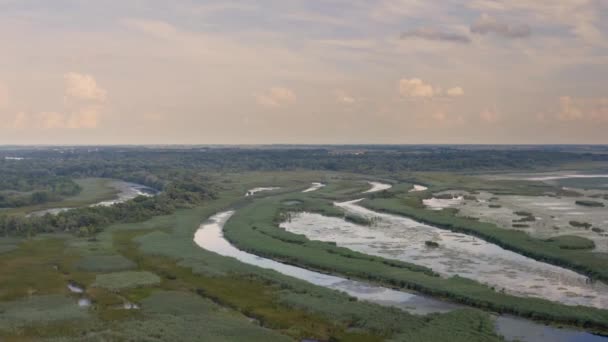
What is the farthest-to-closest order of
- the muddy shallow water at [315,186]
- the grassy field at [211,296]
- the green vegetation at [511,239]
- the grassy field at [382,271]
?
the muddy shallow water at [315,186] → the green vegetation at [511,239] → the grassy field at [382,271] → the grassy field at [211,296]

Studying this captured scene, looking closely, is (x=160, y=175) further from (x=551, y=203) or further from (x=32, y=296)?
(x=32, y=296)

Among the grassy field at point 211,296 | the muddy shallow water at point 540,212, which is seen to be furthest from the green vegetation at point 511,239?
the grassy field at point 211,296

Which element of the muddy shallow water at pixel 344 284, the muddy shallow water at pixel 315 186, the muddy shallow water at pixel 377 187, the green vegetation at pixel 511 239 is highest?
the green vegetation at pixel 511 239

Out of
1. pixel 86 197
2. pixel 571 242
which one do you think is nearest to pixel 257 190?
pixel 86 197

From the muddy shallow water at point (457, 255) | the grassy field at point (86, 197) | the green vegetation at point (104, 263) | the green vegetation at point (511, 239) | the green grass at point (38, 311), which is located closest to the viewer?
the green grass at point (38, 311)

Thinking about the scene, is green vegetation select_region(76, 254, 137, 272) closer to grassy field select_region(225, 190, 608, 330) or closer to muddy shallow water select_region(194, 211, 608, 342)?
muddy shallow water select_region(194, 211, 608, 342)

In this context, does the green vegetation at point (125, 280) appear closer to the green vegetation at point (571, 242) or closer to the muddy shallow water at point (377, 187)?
the green vegetation at point (571, 242)

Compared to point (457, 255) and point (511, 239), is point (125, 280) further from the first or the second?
point (511, 239)
